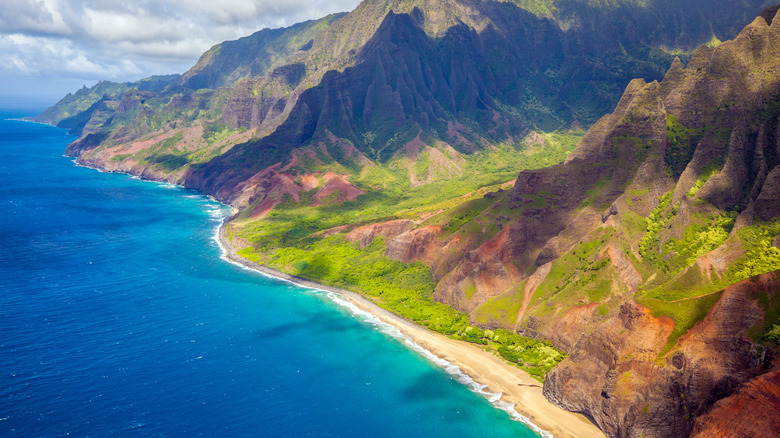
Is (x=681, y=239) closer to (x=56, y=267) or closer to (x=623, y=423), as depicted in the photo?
(x=623, y=423)

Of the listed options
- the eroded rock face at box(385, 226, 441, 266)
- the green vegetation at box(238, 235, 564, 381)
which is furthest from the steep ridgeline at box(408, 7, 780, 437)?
the green vegetation at box(238, 235, 564, 381)

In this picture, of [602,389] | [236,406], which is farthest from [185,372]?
[602,389]

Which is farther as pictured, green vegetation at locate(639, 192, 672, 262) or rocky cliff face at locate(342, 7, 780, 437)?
green vegetation at locate(639, 192, 672, 262)

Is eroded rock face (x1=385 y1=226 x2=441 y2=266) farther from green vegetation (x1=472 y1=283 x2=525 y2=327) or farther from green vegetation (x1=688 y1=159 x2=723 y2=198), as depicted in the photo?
green vegetation (x1=688 y1=159 x2=723 y2=198)

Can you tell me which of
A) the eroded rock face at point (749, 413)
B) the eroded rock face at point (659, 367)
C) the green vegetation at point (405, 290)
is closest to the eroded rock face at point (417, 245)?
the green vegetation at point (405, 290)

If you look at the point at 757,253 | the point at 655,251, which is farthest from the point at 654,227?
the point at 757,253

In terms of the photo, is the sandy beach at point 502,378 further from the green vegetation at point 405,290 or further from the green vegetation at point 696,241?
the green vegetation at point 696,241
